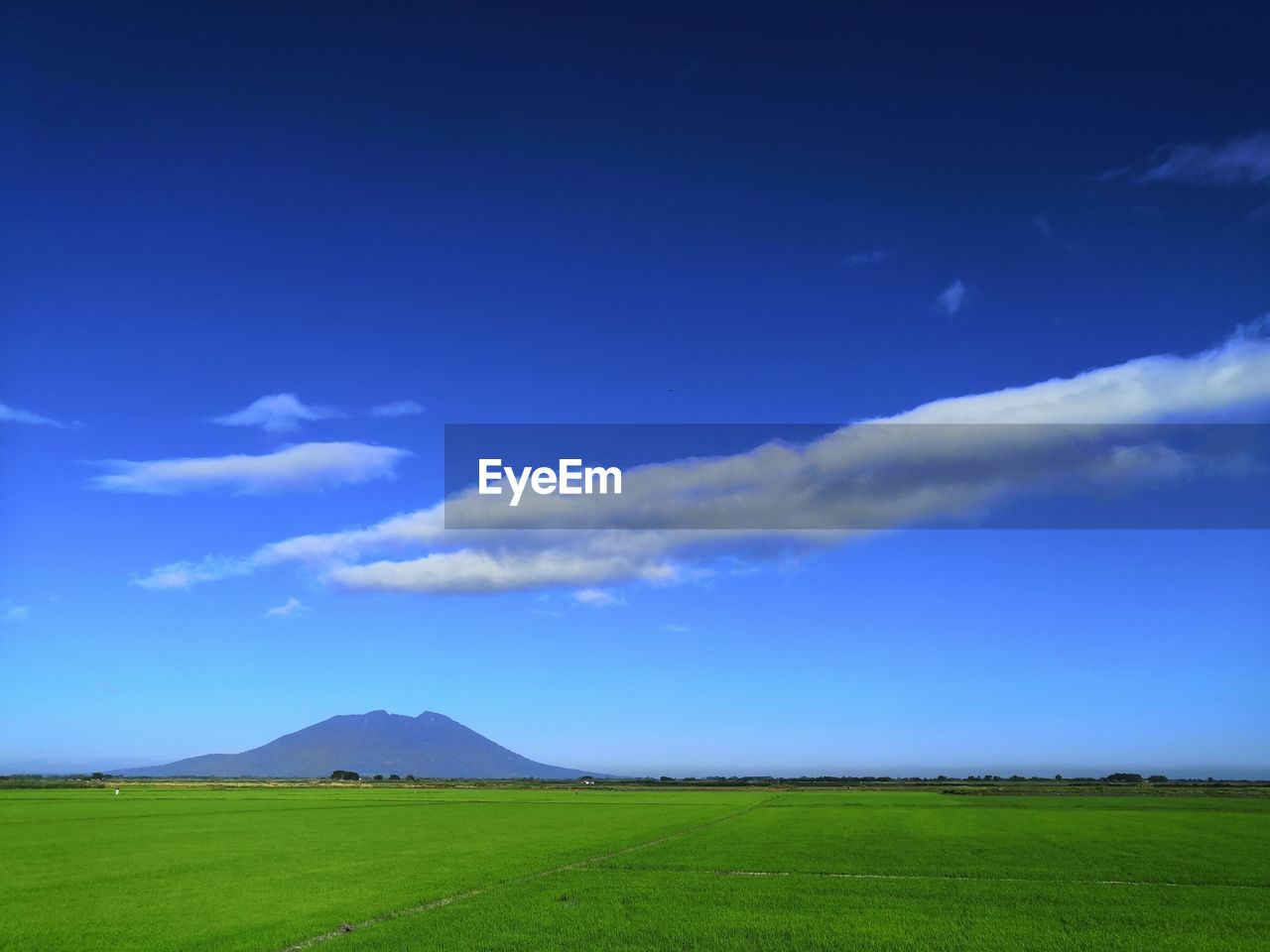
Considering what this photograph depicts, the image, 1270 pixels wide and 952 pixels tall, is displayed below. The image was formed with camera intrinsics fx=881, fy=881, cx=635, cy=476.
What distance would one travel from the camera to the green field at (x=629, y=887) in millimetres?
17734

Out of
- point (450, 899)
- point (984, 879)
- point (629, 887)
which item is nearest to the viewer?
point (450, 899)

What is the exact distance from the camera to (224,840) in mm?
37625

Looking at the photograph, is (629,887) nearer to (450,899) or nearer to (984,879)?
(450,899)

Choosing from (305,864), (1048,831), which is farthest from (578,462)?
(1048,831)

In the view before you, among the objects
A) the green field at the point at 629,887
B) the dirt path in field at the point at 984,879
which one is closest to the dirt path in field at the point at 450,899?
the green field at the point at 629,887

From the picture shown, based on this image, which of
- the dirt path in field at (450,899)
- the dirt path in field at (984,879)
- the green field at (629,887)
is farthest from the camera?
the dirt path in field at (984,879)

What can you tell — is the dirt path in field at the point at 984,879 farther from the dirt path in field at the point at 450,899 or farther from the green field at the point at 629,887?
the dirt path in field at the point at 450,899

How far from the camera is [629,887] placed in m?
24.3

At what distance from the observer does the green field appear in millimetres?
17734

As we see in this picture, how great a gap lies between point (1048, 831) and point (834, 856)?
20.3 m

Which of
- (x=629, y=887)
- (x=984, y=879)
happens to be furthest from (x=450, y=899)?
(x=984, y=879)

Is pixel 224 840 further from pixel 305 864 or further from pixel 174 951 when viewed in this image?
pixel 174 951

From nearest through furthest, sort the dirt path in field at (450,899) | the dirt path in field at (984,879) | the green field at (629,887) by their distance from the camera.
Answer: the dirt path in field at (450,899) < the green field at (629,887) < the dirt path in field at (984,879)

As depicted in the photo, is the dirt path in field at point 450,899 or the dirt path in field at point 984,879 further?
the dirt path in field at point 984,879
